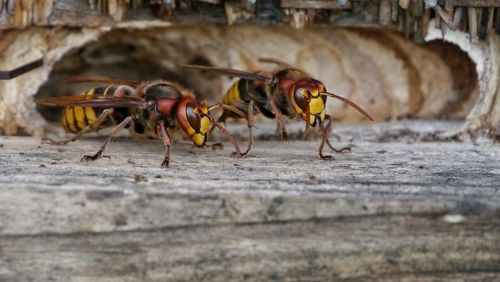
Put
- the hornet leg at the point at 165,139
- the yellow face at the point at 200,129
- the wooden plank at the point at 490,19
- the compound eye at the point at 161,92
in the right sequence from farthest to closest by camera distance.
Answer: the compound eye at the point at 161,92
the wooden plank at the point at 490,19
the yellow face at the point at 200,129
the hornet leg at the point at 165,139

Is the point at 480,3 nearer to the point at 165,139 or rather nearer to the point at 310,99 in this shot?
the point at 310,99

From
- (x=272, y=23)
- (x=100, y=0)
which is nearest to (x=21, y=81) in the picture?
(x=100, y=0)

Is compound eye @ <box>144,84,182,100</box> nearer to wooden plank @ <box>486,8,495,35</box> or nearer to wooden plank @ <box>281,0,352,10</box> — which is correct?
wooden plank @ <box>281,0,352,10</box>

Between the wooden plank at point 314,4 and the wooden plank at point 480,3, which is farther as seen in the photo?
the wooden plank at point 314,4

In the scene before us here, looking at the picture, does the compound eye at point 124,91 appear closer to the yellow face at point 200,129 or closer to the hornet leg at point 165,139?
the hornet leg at point 165,139

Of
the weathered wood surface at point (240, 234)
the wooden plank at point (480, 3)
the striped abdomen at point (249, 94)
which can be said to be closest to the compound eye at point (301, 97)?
the striped abdomen at point (249, 94)

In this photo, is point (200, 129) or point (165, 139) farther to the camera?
point (200, 129)

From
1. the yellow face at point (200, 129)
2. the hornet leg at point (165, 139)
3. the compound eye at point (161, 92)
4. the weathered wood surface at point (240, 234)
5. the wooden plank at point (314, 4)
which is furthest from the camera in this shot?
the compound eye at point (161, 92)

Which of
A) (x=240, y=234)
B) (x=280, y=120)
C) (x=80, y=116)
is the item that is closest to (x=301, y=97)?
(x=280, y=120)

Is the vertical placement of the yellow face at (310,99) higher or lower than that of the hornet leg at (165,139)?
higher
